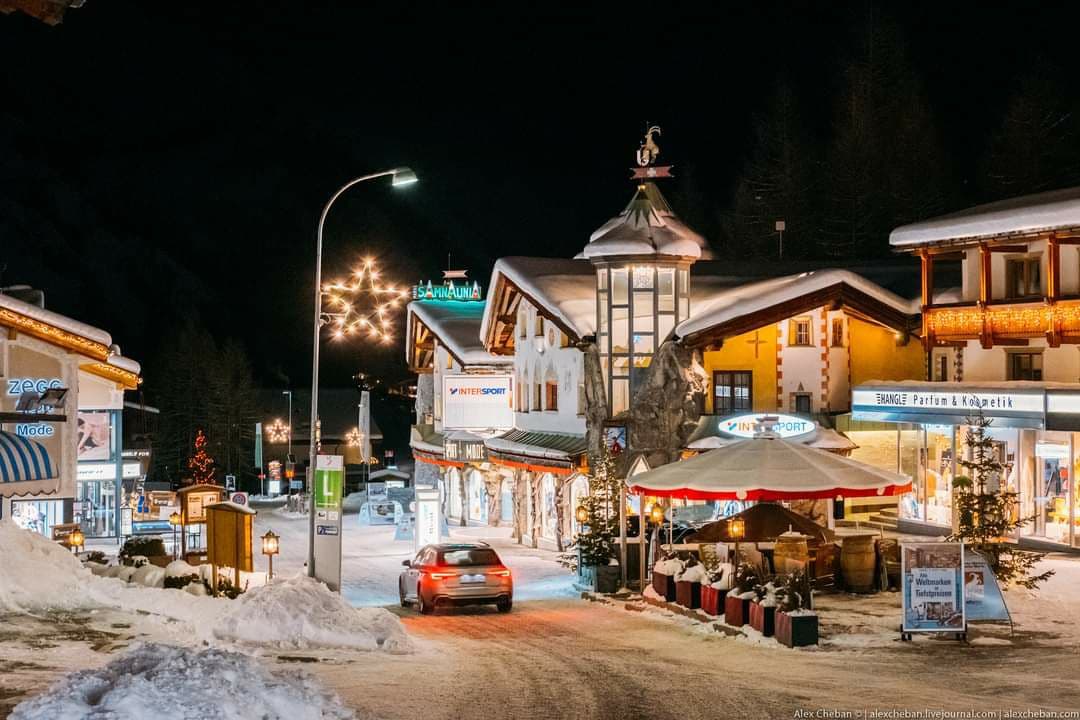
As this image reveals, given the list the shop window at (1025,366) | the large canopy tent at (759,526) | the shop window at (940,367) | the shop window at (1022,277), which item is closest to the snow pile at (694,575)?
the large canopy tent at (759,526)

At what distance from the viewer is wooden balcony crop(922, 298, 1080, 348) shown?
1337 inches

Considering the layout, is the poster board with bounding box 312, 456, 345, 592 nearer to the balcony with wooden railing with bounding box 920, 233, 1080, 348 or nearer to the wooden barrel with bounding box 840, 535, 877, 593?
the wooden barrel with bounding box 840, 535, 877, 593

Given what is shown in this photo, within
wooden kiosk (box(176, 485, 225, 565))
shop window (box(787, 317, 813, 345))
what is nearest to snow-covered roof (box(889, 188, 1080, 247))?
shop window (box(787, 317, 813, 345))

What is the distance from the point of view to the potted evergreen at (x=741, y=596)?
22.1m

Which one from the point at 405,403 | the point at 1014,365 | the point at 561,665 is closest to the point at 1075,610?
the point at 561,665

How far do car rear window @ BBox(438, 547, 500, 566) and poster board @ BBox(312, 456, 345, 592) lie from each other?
2177 mm

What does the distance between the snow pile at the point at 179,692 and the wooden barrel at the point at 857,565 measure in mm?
15874

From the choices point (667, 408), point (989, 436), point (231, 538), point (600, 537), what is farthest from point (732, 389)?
point (231, 538)

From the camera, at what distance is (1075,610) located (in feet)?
75.4

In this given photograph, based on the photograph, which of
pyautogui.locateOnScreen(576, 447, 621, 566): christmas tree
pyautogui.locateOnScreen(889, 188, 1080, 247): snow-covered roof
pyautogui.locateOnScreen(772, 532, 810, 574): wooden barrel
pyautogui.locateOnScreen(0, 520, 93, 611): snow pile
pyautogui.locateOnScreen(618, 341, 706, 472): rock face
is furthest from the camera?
pyautogui.locateOnScreen(618, 341, 706, 472): rock face

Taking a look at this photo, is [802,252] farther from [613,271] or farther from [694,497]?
[694,497]

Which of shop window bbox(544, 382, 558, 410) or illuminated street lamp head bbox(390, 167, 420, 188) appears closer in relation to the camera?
illuminated street lamp head bbox(390, 167, 420, 188)

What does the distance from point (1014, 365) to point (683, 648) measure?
784 inches

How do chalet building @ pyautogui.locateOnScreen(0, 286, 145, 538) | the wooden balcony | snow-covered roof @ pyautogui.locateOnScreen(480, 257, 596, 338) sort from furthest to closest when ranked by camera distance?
snow-covered roof @ pyautogui.locateOnScreen(480, 257, 596, 338), the wooden balcony, chalet building @ pyautogui.locateOnScreen(0, 286, 145, 538)
